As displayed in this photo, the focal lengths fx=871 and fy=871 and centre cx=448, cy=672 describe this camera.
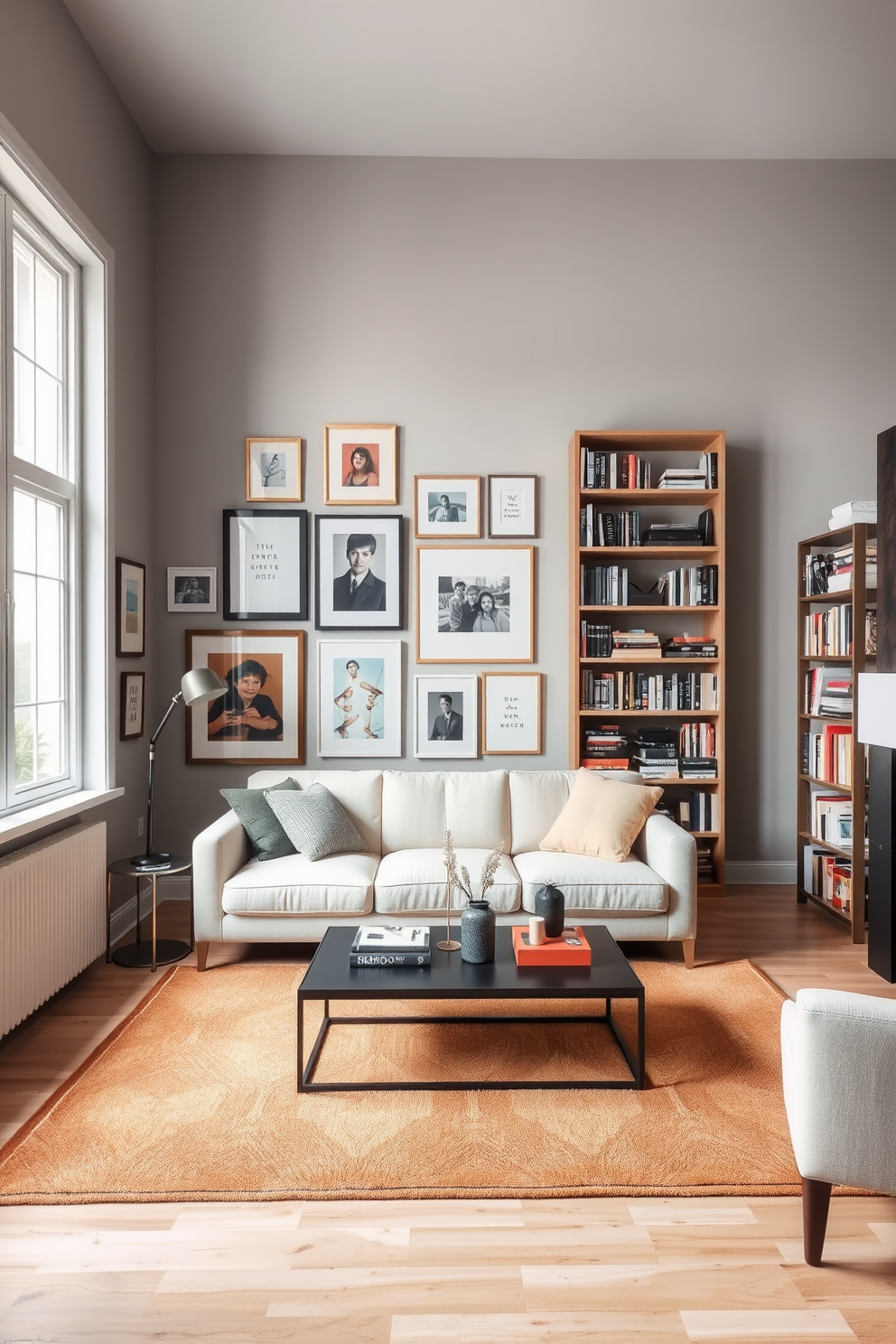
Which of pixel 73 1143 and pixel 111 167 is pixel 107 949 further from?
pixel 111 167

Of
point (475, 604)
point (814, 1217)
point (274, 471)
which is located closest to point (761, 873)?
point (475, 604)

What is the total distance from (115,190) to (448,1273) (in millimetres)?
4600

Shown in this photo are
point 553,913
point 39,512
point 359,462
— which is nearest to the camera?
point 553,913

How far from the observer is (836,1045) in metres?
1.79

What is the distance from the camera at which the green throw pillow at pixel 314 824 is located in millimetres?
3871

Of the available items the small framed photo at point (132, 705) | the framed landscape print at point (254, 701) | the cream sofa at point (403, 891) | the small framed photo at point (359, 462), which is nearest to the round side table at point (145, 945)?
the cream sofa at point (403, 891)

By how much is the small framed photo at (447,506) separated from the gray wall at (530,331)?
0.10m

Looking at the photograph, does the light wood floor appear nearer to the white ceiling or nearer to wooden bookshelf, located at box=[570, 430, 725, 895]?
wooden bookshelf, located at box=[570, 430, 725, 895]

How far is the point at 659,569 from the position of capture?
493 cm

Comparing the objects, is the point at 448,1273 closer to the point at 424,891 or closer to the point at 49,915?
the point at 424,891

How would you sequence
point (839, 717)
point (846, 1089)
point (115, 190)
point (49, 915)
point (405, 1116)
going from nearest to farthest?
point (846, 1089) → point (405, 1116) → point (49, 915) → point (115, 190) → point (839, 717)

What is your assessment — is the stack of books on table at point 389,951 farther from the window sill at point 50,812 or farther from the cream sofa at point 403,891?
the window sill at point 50,812

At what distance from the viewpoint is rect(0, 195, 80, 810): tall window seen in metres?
3.26

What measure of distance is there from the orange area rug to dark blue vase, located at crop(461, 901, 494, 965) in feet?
1.12
